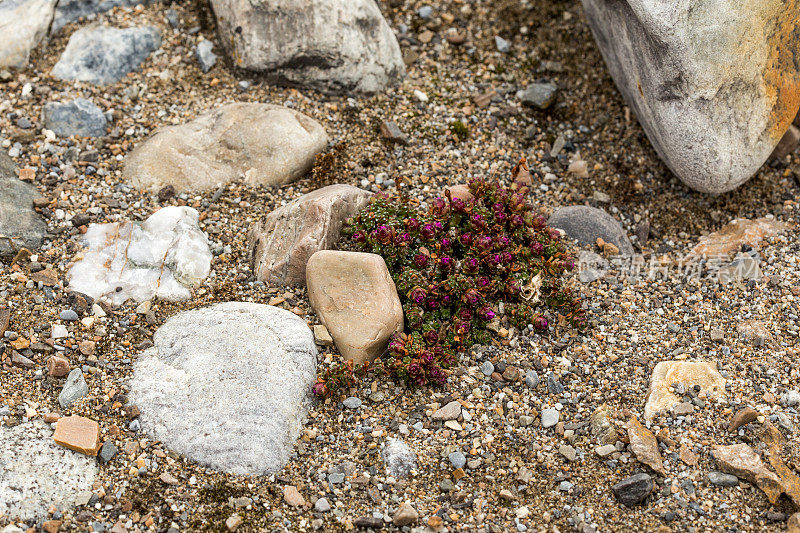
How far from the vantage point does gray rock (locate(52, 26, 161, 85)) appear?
7574 mm

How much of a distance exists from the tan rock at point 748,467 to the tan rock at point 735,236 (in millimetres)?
2219

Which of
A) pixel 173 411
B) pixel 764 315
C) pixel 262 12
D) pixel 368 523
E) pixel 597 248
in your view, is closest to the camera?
pixel 368 523

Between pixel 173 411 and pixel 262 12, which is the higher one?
pixel 262 12

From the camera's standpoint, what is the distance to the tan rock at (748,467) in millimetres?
4980

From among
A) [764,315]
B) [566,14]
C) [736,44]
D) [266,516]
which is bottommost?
[266,516]

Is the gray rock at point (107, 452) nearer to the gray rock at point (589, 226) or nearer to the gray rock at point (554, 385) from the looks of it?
the gray rock at point (554, 385)

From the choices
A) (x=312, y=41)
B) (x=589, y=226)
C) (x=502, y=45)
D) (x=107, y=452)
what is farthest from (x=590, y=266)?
(x=107, y=452)

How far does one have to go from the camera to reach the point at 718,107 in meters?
6.53

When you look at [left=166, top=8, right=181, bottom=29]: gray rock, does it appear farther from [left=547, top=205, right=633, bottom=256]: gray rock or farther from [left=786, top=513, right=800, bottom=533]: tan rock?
[left=786, top=513, right=800, bottom=533]: tan rock

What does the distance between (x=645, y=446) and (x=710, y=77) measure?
327 cm

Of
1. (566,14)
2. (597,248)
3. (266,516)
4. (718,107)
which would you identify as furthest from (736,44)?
(266,516)

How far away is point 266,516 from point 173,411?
106 cm

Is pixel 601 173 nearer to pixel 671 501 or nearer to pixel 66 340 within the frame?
pixel 671 501

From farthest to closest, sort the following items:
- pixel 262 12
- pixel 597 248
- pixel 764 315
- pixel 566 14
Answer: pixel 566 14, pixel 262 12, pixel 597 248, pixel 764 315
